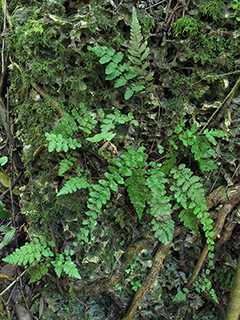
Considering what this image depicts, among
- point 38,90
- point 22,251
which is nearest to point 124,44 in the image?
point 38,90

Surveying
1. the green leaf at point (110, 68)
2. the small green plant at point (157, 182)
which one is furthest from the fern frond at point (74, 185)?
the green leaf at point (110, 68)

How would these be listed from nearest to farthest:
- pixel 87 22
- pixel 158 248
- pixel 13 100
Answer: pixel 87 22
pixel 158 248
pixel 13 100

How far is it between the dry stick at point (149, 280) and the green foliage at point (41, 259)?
0.88 meters

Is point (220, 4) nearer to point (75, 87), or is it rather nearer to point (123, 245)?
point (75, 87)

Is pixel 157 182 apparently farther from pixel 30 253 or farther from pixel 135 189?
pixel 30 253

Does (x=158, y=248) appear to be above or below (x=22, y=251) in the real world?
below

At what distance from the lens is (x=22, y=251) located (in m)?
2.43

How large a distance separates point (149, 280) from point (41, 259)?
4.57 feet

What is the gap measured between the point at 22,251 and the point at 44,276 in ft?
1.82

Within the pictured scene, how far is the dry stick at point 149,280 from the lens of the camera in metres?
2.56

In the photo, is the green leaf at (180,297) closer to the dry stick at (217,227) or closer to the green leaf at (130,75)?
the dry stick at (217,227)

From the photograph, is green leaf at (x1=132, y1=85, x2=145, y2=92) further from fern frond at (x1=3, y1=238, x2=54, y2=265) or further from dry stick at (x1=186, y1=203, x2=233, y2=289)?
fern frond at (x1=3, y1=238, x2=54, y2=265)

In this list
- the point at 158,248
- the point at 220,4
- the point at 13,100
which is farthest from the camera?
the point at 13,100

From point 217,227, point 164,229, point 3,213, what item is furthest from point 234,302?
point 3,213
